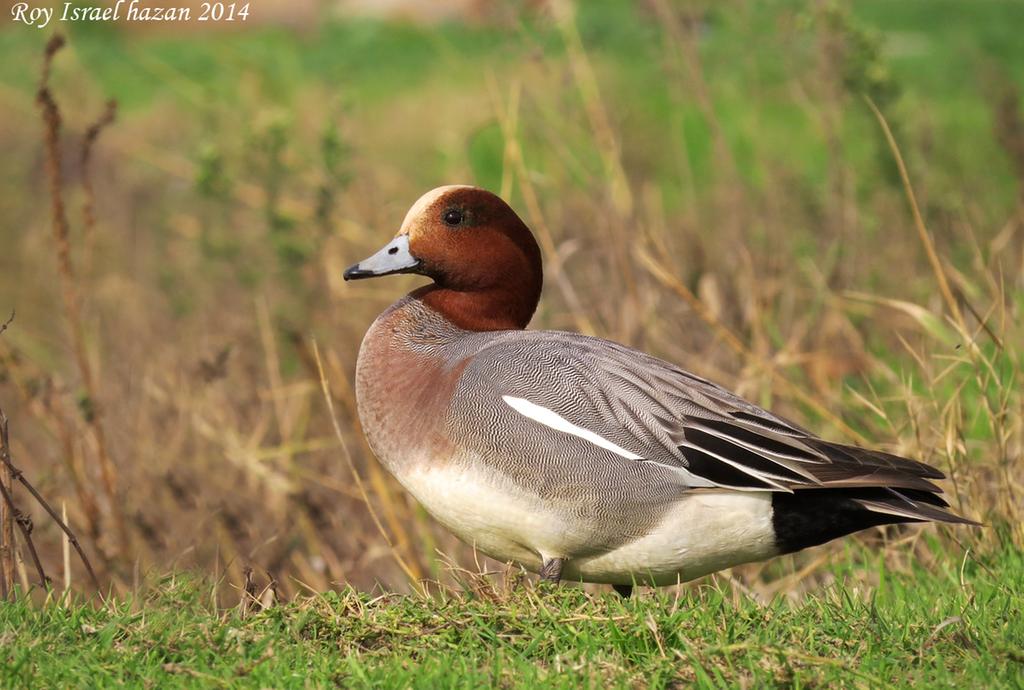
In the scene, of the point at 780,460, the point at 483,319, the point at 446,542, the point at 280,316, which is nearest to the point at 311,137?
the point at 280,316

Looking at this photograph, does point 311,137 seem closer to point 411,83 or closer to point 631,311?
point 631,311

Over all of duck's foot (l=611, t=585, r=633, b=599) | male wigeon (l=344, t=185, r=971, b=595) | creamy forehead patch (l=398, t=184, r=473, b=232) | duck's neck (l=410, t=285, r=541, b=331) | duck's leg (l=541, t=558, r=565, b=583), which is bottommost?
duck's foot (l=611, t=585, r=633, b=599)

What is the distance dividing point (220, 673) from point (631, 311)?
2990 millimetres

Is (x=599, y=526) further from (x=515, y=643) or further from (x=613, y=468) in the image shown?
(x=515, y=643)

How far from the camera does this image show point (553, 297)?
245 inches

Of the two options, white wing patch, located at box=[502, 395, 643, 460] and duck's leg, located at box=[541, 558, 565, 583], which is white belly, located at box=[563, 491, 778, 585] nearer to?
duck's leg, located at box=[541, 558, 565, 583]

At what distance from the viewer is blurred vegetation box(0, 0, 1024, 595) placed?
4918 millimetres

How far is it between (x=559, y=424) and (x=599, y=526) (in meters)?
0.28

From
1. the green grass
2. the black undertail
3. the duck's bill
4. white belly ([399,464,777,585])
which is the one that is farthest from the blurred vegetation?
the green grass

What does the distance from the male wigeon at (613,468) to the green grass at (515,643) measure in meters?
0.25

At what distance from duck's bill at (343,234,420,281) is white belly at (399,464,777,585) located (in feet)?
2.18

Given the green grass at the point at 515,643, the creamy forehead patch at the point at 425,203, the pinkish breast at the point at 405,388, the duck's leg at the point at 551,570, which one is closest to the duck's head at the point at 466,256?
the creamy forehead patch at the point at 425,203

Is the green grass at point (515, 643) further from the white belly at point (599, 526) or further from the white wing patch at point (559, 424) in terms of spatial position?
the white wing patch at point (559, 424)

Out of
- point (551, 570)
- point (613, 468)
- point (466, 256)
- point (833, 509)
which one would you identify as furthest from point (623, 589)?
point (466, 256)
